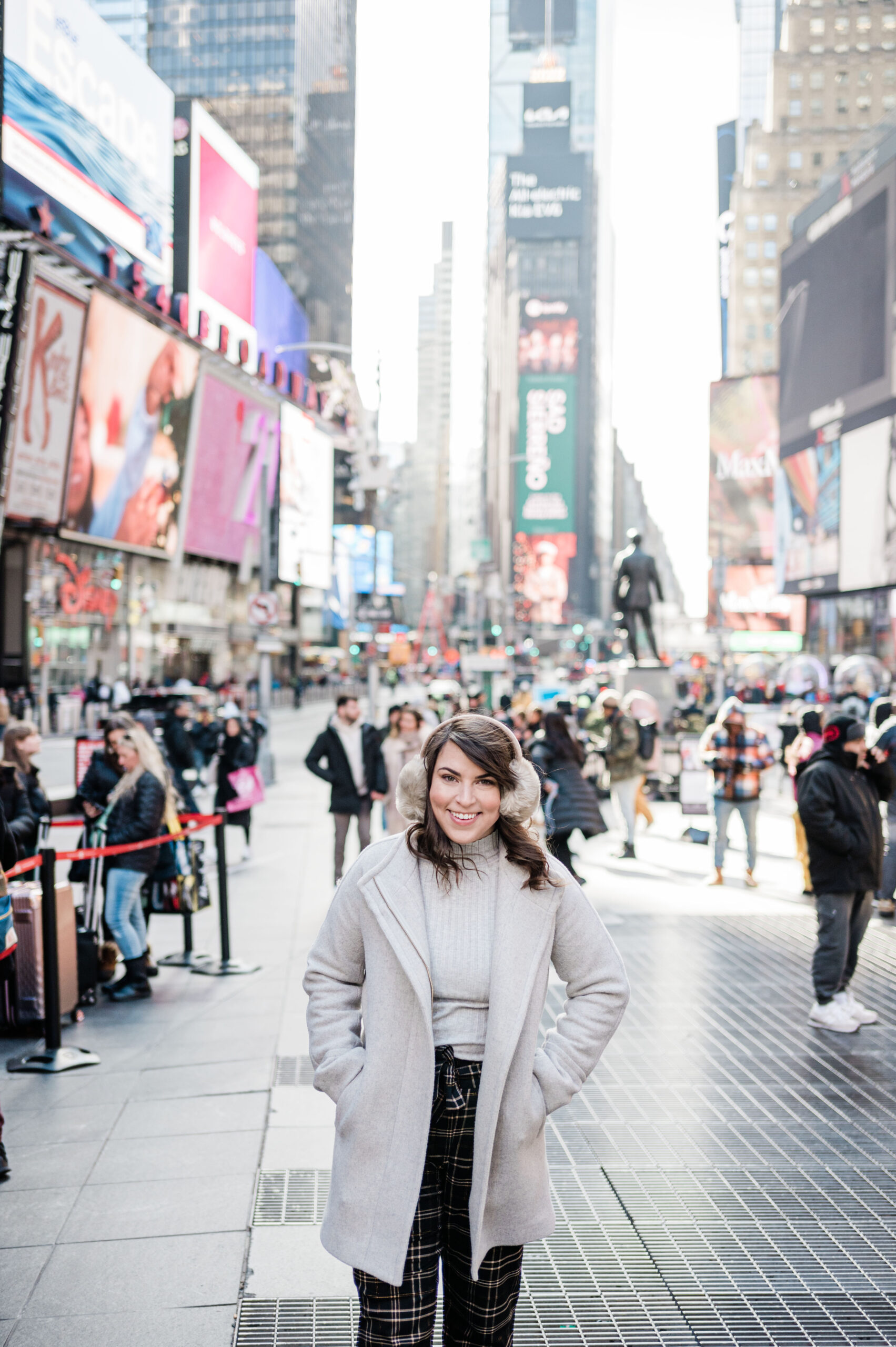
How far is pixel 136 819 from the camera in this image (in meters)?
7.58

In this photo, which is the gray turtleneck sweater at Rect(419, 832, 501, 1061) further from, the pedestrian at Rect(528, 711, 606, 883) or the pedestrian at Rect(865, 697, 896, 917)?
the pedestrian at Rect(865, 697, 896, 917)

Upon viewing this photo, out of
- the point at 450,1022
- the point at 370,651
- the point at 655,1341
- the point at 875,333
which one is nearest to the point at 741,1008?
the point at 655,1341

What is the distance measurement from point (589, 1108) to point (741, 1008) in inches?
81.1

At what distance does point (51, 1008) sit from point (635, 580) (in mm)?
19853

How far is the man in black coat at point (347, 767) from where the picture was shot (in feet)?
36.9

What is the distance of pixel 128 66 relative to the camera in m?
48.8

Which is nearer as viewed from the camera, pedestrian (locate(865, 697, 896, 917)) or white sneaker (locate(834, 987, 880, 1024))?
white sneaker (locate(834, 987, 880, 1024))

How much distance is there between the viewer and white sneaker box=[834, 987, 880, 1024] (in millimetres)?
7113

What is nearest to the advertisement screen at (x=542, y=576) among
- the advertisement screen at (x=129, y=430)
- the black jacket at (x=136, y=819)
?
the advertisement screen at (x=129, y=430)

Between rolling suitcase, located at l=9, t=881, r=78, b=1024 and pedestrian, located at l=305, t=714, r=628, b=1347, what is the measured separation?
4537 mm

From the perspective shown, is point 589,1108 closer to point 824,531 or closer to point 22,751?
point 22,751

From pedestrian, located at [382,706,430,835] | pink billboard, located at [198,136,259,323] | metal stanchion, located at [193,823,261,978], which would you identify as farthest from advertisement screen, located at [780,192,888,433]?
metal stanchion, located at [193,823,261,978]

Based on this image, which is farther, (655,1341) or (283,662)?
(283,662)

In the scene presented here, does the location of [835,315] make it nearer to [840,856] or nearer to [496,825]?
[840,856]
